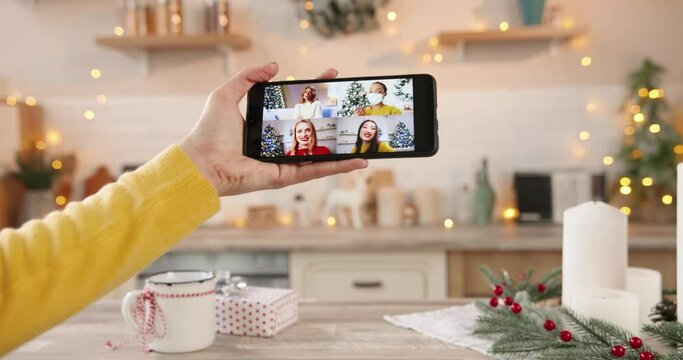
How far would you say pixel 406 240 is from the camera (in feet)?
8.34

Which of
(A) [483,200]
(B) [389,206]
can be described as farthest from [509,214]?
(B) [389,206]

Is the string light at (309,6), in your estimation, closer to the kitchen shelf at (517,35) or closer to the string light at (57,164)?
the kitchen shelf at (517,35)

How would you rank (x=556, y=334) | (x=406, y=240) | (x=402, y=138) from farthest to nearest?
(x=406, y=240), (x=402, y=138), (x=556, y=334)

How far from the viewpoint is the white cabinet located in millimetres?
2551

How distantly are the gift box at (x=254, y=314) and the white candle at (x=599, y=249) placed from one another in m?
0.51

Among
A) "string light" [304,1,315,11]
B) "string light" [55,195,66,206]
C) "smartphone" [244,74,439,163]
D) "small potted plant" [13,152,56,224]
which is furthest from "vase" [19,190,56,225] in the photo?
"smartphone" [244,74,439,163]

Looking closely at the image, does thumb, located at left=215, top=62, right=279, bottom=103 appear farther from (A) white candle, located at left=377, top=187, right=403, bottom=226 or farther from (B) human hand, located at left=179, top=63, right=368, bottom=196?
(A) white candle, located at left=377, top=187, right=403, bottom=226

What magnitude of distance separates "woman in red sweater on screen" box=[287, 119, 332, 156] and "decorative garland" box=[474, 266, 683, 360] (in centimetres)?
42

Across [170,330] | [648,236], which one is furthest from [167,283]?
[648,236]

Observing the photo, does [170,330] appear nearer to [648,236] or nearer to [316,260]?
[316,260]

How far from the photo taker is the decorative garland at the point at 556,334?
0.96m

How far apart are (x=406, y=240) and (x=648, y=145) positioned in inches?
49.1

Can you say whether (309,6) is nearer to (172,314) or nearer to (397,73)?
(397,73)

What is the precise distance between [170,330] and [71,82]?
251cm
